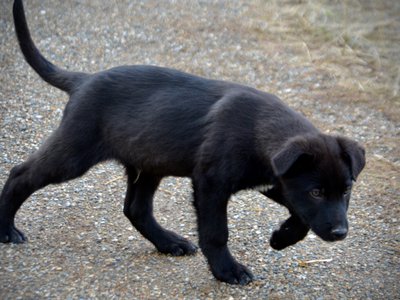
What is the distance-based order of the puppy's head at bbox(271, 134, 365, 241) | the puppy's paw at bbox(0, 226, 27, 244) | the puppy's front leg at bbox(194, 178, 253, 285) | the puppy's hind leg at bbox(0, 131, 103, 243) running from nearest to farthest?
the puppy's head at bbox(271, 134, 365, 241)
the puppy's front leg at bbox(194, 178, 253, 285)
the puppy's hind leg at bbox(0, 131, 103, 243)
the puppy's paw at bbox(0, 226, 27, 244)

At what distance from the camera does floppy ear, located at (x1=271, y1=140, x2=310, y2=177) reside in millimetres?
4266

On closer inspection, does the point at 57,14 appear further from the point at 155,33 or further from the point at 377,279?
the point at 377,279

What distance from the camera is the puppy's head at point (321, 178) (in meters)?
4.38

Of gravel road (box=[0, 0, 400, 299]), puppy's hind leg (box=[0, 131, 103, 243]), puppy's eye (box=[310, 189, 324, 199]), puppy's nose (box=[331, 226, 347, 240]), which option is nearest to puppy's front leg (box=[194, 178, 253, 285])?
gravel road (box=[0, 0, 400, 299])

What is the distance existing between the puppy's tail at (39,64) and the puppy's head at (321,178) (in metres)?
2.00

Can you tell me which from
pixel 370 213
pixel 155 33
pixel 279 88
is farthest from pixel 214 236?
pixel 155 33

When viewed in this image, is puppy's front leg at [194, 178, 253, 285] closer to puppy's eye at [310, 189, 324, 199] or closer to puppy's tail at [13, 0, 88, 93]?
puppy's eye at [310, 189, 324, 199]

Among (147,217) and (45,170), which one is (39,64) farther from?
(147,217)

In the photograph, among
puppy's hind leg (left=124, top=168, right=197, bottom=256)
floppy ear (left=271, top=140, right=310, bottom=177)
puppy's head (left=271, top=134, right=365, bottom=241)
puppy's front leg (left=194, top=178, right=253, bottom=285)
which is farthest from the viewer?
puppy's hind leg (left=124, top=168, right=197, bottom=256)

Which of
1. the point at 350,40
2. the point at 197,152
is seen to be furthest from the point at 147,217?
the point at 350,40

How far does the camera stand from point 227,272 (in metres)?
4.79

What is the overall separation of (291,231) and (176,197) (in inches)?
74.9

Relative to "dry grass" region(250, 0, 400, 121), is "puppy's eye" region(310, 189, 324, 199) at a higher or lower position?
higher

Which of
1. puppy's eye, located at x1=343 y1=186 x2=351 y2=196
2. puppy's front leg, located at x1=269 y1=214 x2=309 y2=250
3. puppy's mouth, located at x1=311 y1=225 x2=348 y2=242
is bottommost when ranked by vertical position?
puppy's front leg, located at x1=269 y1=214 x2=309 y2=250
